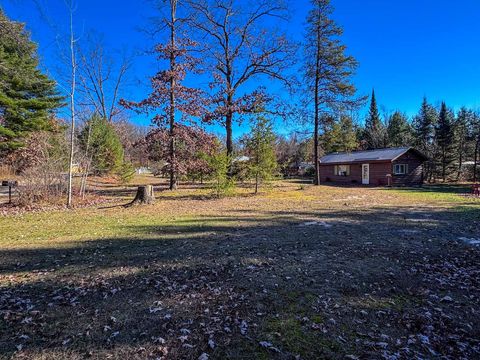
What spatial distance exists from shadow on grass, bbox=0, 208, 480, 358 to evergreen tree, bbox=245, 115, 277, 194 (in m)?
9.95

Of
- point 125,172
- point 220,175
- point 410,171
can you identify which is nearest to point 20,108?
point 125,172

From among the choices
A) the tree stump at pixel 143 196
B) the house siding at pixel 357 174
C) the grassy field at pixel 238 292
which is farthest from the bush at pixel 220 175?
the house siding at pixel 357 174

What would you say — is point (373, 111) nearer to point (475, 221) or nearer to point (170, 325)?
point (475, 221)

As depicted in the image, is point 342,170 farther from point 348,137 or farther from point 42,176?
point 42,176

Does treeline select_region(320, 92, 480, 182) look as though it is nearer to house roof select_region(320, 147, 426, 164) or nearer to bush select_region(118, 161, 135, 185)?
house roof select_region(320, 147, 426, 164)

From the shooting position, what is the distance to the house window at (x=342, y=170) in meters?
30.1

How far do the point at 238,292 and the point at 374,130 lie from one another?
44911mm

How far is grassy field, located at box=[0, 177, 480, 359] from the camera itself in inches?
118

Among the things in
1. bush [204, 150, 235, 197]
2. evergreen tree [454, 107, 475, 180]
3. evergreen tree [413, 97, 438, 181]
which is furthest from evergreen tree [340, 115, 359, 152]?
bush [204, 150, 235, 197]

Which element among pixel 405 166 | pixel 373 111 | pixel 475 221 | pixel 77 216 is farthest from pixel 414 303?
pixel 373 111

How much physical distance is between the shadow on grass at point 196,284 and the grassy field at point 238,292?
20mm

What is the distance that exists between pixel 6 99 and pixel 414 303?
2807 centimetres

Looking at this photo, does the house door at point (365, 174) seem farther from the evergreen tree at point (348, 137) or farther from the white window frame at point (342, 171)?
the evergreen tree at point (348, 137)

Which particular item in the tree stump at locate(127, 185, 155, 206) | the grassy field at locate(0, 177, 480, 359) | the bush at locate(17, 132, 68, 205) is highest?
the bush at locate(17, 132, 68, 205)
